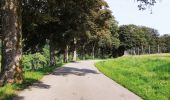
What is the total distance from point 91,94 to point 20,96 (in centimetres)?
264

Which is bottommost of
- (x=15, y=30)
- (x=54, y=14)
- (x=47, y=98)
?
(x=47, y=98)

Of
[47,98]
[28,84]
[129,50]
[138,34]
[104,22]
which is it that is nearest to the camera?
[47,98]

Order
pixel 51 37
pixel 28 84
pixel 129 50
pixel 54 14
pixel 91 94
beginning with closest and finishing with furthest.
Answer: pixel 91 94 < pixel 28 84 < pixel 54 14 < pixel 51 37 < pixel 129 50

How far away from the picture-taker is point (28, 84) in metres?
17.4

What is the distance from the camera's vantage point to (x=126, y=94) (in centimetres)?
1447

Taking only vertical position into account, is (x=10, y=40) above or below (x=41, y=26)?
below

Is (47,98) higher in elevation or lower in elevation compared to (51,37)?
lower

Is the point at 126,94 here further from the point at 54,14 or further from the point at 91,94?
the point at 54,14

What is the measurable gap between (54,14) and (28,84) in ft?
69.7

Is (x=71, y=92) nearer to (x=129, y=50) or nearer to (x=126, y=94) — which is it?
(x=126, y=94)

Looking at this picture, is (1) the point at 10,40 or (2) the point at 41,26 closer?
(1) the point at 10,40

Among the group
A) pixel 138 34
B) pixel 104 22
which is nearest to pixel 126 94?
pixel 104 22

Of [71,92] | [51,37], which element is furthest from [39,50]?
[71,92]

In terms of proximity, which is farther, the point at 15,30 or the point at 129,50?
the point at 129,50
